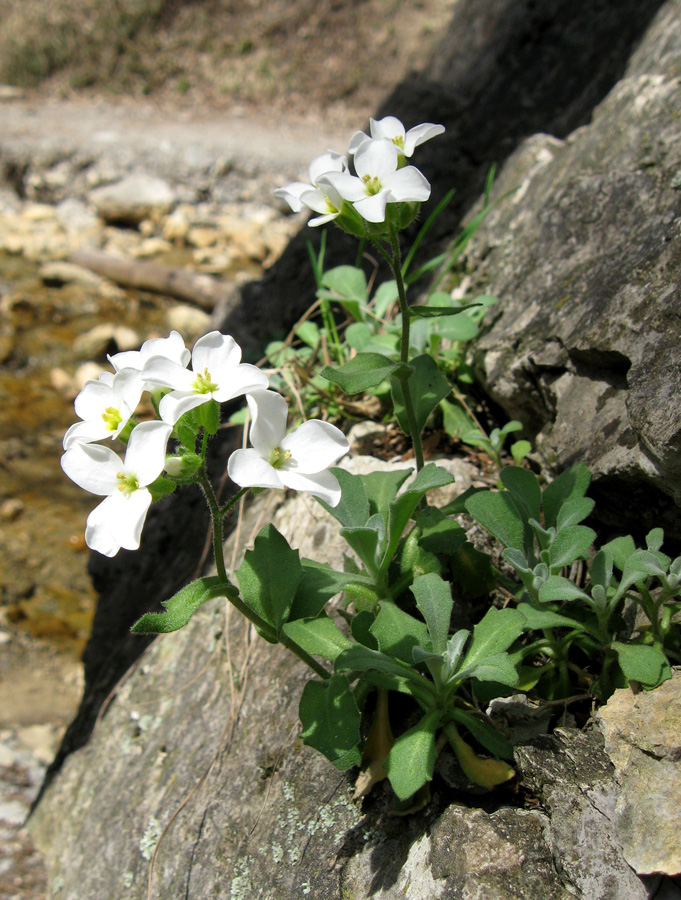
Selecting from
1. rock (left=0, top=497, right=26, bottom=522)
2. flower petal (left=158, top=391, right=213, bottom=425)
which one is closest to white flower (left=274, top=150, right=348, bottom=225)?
flower petal (left=158, top=391, right=213, bottom=425)

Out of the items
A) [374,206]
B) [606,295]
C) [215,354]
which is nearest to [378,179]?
[374,206]

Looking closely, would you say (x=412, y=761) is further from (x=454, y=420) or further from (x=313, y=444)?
(x=454, y=420)

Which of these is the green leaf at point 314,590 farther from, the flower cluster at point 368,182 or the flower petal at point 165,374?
the flower cluster at point 368,182

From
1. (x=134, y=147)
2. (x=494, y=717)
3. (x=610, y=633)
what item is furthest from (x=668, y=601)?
(x=134, y=147)

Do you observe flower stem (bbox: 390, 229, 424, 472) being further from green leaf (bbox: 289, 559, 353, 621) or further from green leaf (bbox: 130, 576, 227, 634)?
green leaf (bbox: 130, 576, 227, 634)

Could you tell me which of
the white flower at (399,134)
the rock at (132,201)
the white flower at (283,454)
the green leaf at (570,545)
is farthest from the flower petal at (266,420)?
the rock at (132,201)
